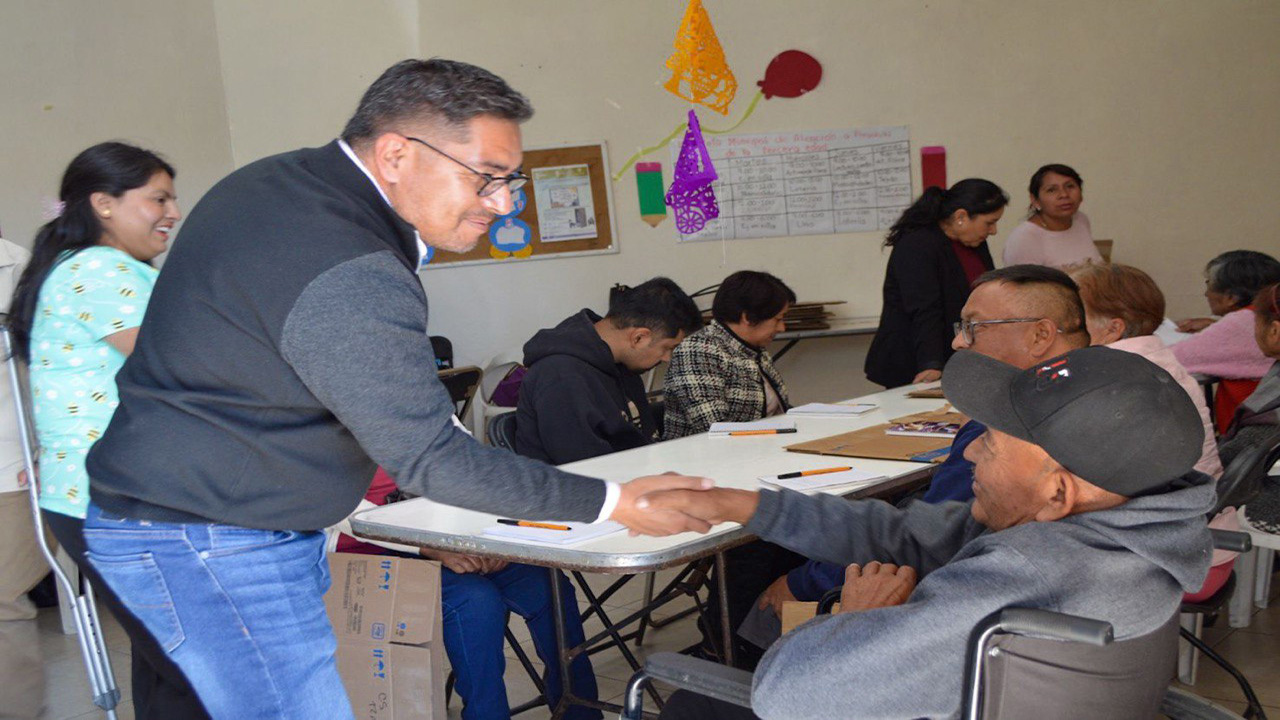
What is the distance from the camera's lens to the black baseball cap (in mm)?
1267

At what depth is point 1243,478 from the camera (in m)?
2.25

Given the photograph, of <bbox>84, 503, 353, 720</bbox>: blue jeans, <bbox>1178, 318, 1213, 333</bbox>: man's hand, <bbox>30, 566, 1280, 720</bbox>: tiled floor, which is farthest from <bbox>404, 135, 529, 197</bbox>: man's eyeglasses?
<bbox>1178, 318, 1213, 333</bbox>: man's hand

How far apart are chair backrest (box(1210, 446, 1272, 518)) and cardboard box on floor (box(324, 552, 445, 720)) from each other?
5.24 ft

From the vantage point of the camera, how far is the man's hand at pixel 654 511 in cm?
158

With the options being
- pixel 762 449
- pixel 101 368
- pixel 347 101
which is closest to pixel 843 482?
pixel 762 449

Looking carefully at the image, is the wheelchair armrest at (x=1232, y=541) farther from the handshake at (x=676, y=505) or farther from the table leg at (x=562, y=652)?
the table leg at (x=562, y=652)

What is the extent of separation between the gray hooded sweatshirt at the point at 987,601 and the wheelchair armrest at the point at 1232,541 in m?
0.26

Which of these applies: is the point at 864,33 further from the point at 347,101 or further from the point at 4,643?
the point at 4,643

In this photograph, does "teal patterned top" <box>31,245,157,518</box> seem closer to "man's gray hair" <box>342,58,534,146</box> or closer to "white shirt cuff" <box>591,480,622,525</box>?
"man's gray hair" <box>342,58,534,146</box>

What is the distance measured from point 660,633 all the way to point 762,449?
1.04 meters

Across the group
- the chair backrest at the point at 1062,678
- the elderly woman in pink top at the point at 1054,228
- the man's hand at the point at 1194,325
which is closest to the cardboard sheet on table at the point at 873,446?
the chair backrest at the point at 1062,678

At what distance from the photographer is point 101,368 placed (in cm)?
236

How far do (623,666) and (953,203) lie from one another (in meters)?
2.24

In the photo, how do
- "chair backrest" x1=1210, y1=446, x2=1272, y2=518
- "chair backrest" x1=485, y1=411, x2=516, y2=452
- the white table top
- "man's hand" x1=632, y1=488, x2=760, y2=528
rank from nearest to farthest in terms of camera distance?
1. "man's hand" x1=632, y1=488, x2=760, y2=528
2. the white table top
3. "chair backrest" x1=1210, y1=446, x2=1272, y2=518
4. "chair backrest" x1=485, y1=411, x2=516, y2=452
